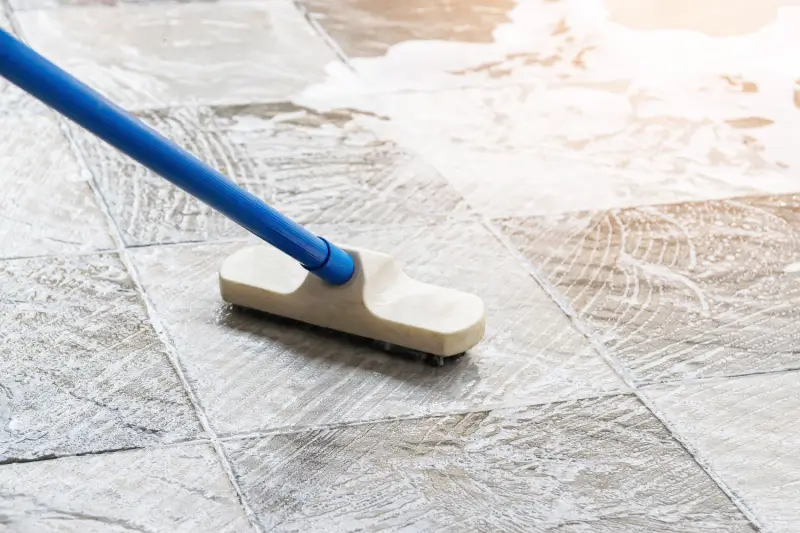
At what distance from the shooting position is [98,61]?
298 cm

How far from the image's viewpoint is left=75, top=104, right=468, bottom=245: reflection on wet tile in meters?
2.23

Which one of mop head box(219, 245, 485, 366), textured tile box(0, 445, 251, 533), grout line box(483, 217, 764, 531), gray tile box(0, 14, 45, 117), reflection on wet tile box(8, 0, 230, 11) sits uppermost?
reflection on wet tile box(8, 0, 230, 11)

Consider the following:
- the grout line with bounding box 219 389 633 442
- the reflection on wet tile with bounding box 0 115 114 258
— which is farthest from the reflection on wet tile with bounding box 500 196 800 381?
the reflection on wet tile with bounding box 0 115 114 258

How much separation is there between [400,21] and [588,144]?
3.09ft

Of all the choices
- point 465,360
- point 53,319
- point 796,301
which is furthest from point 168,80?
point 796,301

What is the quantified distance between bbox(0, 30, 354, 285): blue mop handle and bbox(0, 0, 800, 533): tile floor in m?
0.17

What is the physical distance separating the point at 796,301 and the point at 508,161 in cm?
74

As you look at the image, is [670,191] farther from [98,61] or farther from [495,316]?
[98,61]

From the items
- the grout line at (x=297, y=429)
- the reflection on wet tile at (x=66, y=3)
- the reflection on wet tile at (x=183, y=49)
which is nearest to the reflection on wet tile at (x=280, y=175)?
the reflection on wet tile at (x=183, y=49)

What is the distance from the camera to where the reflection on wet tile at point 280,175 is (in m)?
2.23

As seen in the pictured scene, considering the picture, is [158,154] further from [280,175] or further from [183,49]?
[183,49]

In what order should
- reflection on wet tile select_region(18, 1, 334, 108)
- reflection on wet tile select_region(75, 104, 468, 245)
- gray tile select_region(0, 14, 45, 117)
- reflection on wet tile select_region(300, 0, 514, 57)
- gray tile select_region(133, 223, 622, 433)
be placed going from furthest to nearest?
reflection on wet tile select_region(300, 0, 514, 57), reflection on wet tile select_region(18, 1, 334, 108), gray tile select_region(0, 14, 45, 117), reflection on wet tile select_region(75, 104, 468, 245), gray tile select_region(133, 223, 622, 433)

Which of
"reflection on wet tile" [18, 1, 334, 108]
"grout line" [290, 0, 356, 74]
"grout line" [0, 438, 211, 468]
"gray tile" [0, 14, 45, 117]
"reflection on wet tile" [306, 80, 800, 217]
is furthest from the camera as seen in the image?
"grout line" [290, 0, 356, 74]

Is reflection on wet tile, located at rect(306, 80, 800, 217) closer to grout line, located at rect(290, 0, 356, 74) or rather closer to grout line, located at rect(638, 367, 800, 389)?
grout line, located at rect(290, 0, 356, 74)
